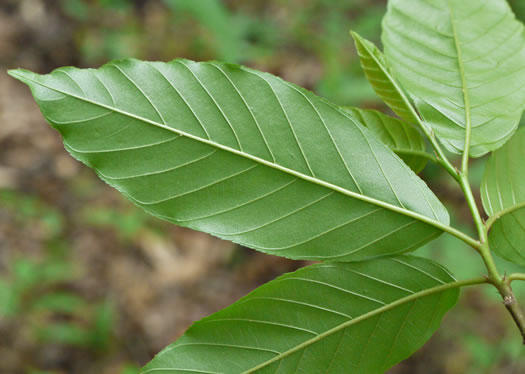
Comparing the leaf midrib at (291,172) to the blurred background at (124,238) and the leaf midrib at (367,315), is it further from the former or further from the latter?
the blurred background at (124,238)

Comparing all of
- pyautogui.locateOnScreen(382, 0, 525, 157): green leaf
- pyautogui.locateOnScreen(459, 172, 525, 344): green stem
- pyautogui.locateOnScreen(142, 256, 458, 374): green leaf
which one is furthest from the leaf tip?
pyautogui.locateOnScreen(459, 172, 525, 344): green stem

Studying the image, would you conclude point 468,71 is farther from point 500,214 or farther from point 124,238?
point 124,238

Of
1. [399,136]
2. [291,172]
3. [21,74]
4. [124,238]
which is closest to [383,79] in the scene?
[399,136]

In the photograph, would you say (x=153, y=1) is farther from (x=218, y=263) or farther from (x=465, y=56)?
(x=465, y=56)

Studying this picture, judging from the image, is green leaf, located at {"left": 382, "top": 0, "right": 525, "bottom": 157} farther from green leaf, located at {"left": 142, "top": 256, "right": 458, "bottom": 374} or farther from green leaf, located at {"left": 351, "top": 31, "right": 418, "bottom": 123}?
green leaf, located at {"left": 142, "top": 256, "right": 458, "bottom": 374}

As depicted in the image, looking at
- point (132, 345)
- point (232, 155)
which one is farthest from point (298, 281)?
point (132, 345)

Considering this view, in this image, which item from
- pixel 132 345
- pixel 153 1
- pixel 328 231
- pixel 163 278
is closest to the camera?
pixel 328 231

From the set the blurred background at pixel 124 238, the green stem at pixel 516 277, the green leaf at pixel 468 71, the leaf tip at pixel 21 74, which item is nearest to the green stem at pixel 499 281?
the green stem at pixel 516 277

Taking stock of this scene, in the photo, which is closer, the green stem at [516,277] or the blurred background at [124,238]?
the green stem at [516,277]
